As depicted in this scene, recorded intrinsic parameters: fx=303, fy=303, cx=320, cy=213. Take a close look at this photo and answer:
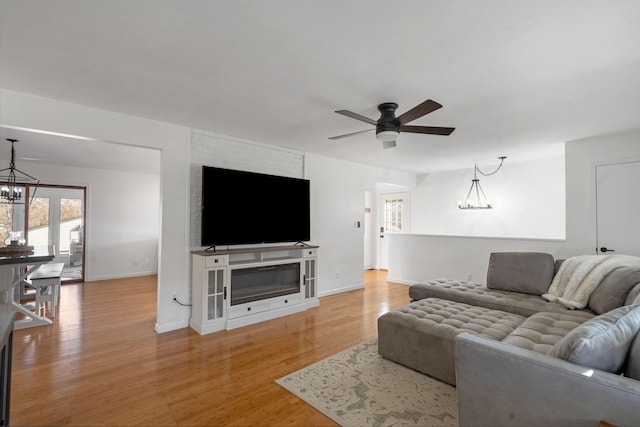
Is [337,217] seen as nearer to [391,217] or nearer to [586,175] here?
[391,217]

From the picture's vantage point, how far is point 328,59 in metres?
2.14

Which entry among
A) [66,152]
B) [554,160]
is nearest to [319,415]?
[66,152]

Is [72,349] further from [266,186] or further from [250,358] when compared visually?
[266,186]

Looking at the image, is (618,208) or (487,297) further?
(618,208)

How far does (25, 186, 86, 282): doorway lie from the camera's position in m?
5.91

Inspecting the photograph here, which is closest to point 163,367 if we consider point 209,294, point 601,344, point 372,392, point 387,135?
point 209,294

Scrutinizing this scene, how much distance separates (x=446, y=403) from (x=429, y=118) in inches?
106

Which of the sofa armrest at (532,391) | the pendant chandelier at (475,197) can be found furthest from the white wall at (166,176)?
the pendant chandelier at (475,197)

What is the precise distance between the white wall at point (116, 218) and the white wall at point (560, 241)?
17.0ft

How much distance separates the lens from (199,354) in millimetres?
2949

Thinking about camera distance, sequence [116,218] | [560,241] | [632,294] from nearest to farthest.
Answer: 1. [632,294]
2. [560,241]
3. [116,218]

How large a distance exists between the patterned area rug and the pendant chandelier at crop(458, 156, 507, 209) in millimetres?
4768

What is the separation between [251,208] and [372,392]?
2.63m

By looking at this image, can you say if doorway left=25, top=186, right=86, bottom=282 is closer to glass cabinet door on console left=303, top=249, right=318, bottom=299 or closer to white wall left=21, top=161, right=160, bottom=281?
white wall left=21, top=161, right=160, bottom=281
